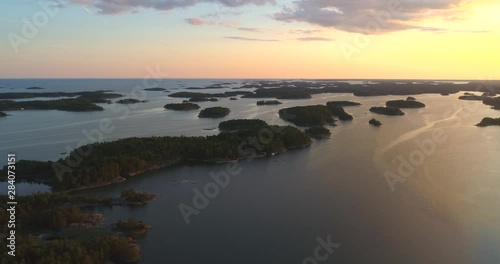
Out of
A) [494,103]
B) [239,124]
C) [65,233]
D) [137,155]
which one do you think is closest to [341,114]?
[239,124]

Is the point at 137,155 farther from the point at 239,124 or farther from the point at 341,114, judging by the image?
the point at 341,114

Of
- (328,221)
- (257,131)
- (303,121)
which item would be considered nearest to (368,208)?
(328,221)


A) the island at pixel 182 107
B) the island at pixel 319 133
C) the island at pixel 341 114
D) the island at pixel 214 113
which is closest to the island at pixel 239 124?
the island at pixel 319 133

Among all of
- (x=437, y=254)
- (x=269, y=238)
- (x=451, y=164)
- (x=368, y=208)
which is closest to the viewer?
(x=437, y=254)

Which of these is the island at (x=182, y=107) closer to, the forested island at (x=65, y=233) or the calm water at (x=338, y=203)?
the calm water at (x=338, y=203)

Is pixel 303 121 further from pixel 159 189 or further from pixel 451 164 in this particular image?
pixel 159 189

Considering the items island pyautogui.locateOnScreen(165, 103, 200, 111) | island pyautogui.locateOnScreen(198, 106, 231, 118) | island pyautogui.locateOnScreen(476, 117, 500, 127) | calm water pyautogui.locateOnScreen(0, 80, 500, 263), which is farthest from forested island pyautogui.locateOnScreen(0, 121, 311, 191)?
island pyautogui.locateOnScreen(165, 103, 200, 111)
